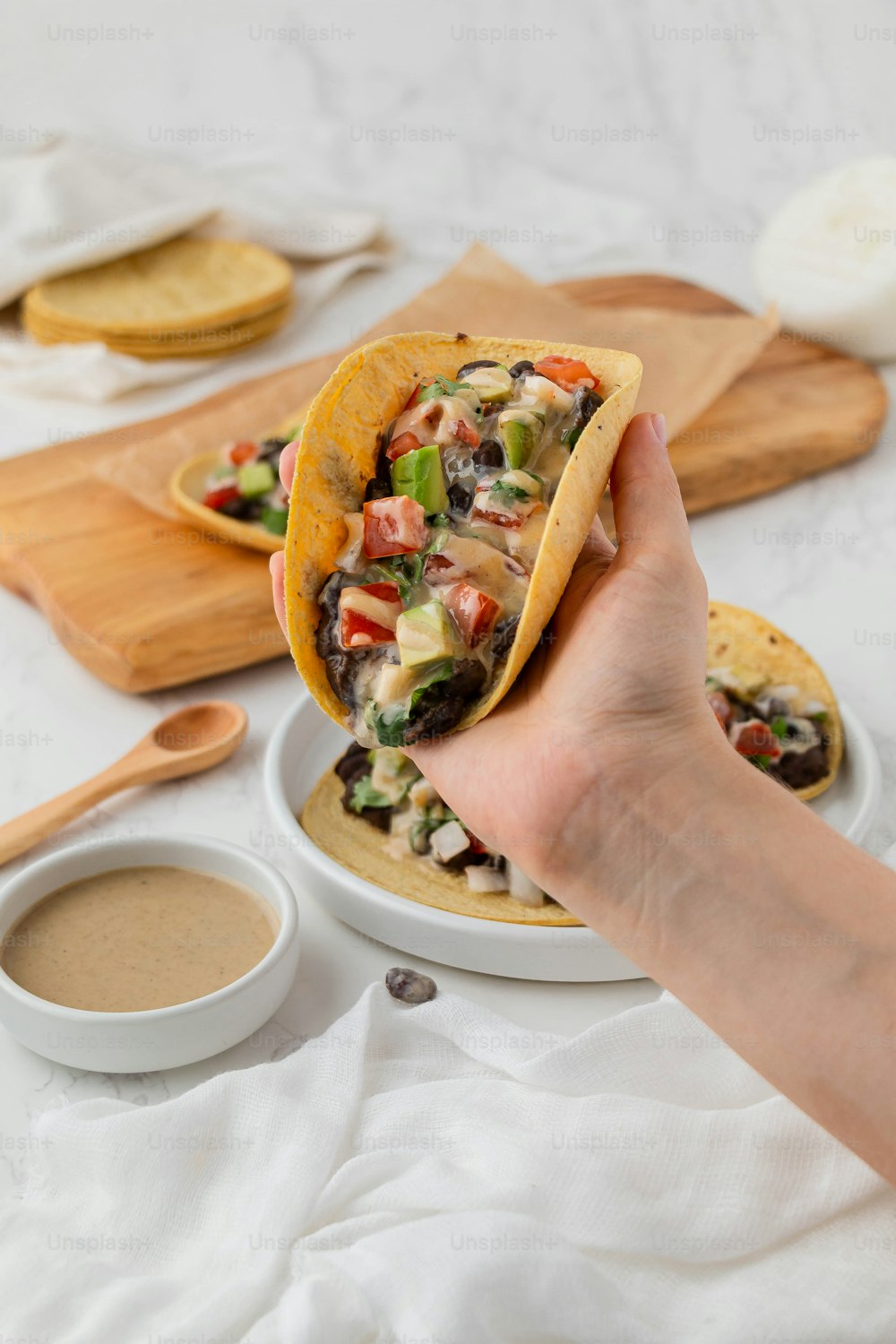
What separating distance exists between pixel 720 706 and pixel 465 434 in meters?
1.12

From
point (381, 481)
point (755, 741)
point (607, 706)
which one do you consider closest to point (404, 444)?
point (381, 481)

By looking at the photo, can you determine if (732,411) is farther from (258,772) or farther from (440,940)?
(440,940)

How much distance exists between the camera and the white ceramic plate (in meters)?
2.78

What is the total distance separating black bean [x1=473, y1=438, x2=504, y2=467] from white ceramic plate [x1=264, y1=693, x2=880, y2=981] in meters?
0.92

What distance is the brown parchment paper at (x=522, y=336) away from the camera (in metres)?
4.98

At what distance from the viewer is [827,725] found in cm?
341

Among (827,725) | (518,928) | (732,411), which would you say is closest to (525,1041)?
(518,928)

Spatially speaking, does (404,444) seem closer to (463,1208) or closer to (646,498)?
(646,498)

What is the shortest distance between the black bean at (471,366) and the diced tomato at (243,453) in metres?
1.95

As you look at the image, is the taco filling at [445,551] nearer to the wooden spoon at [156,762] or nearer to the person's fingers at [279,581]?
the person's fingers at [279,581]

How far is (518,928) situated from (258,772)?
1108 mm

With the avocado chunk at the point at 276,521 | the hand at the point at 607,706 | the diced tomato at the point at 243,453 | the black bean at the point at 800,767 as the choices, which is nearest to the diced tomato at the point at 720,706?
the black bean at the point at 800,767

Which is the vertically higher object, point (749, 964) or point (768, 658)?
point (749, 964)

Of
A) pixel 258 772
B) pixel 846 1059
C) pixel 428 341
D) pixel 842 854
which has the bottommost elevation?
pixel 258 772
